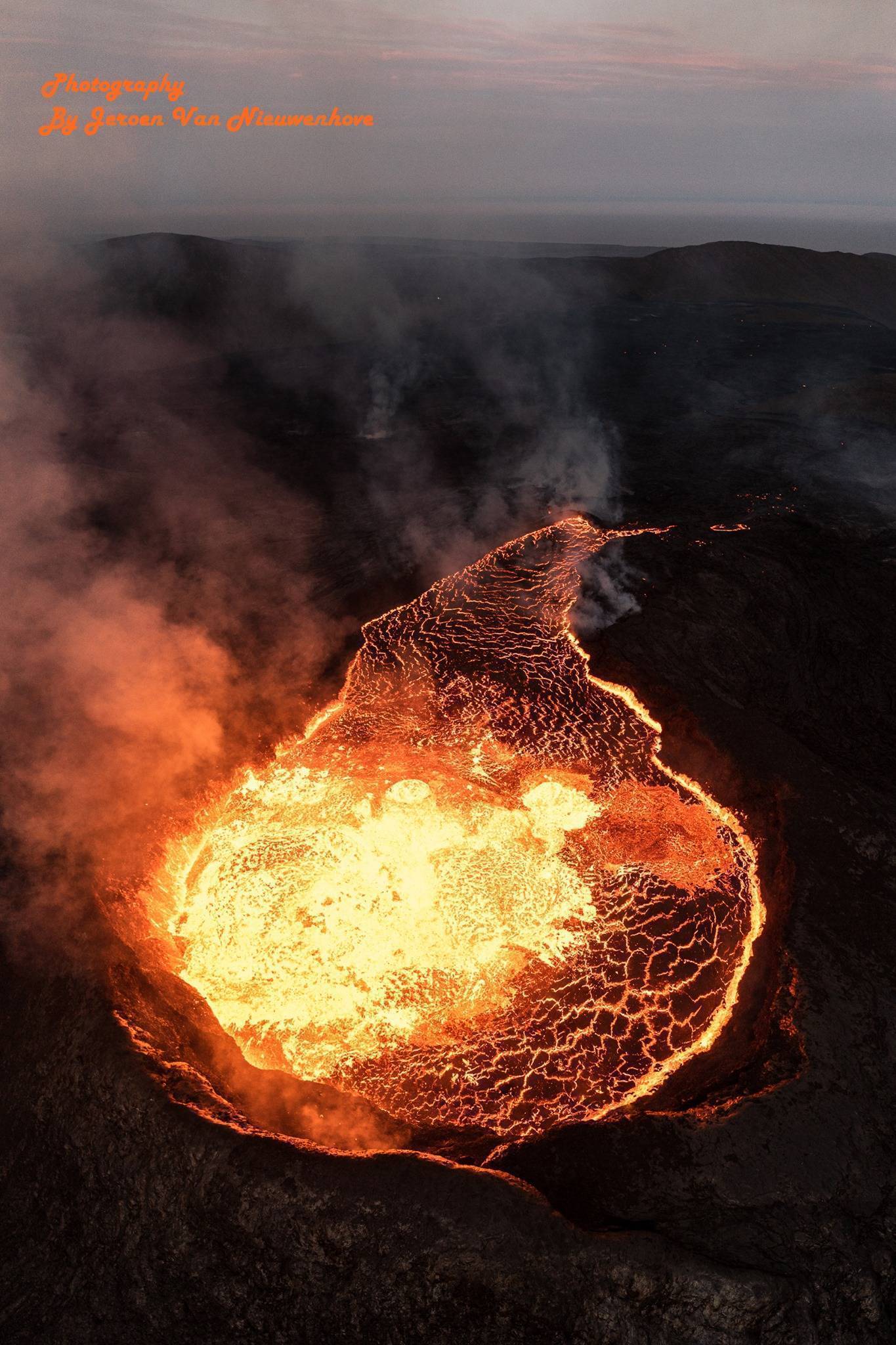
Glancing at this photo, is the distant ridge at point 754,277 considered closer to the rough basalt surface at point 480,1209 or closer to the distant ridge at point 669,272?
the distant ridge at point 669,272

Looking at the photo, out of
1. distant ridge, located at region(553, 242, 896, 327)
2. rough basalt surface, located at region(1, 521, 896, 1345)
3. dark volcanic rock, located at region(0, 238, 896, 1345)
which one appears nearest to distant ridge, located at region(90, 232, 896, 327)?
distant ridge, located at region(553, 242, 896, 327)

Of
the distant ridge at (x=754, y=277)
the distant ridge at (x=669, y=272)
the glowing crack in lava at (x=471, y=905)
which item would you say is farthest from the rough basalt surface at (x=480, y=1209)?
the distant ridge at (x=754, y=277)

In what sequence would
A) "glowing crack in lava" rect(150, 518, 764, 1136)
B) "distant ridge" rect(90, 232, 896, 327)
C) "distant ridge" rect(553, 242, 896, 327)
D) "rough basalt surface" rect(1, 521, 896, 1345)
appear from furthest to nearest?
"distant ridge" rect(553, 242, 896, 327) → "distant ridge" rect(90, 232, 896, 327) → "glowing crack in lava" rect(150, 518, 764, 1136) → "rough basalt surface" rect(1, 521, 896, 1345)

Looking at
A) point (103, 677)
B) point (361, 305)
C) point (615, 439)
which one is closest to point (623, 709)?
point (103, 677)

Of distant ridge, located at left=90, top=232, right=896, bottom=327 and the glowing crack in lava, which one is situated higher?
Result: distant ridge, located at left=90, top=232, right=896, bottom=327

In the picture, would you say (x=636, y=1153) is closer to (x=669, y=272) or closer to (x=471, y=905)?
(x=471, y=905)

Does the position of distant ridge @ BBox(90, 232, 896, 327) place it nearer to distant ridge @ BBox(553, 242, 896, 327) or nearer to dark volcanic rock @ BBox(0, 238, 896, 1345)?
distant ridge @ BBox(553, 242, 896, 327)

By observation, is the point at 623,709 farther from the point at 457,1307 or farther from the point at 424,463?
the point at 424,463

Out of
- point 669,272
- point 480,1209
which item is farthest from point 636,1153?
point 669,272
